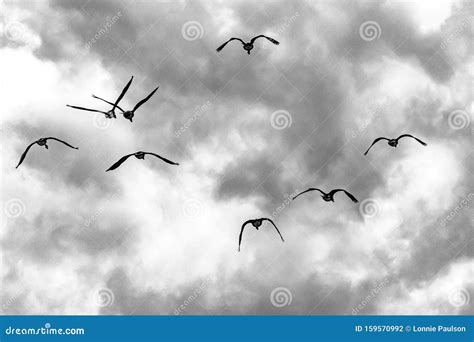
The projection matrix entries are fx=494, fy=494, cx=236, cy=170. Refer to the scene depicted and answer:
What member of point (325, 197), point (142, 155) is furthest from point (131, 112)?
point (325, 197)

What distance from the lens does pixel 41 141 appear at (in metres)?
57.5

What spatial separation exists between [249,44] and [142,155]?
73.0ft

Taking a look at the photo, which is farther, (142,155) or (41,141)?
(41,141)

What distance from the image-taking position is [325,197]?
5975cm
